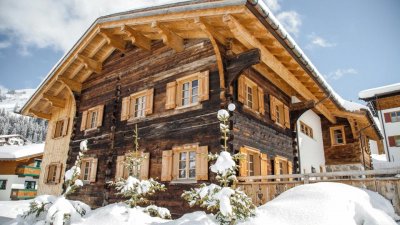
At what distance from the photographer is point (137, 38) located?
1098 centimetres

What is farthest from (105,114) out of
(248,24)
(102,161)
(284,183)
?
(284,183)

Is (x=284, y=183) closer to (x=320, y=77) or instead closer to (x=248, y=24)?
(x=248, y=24)

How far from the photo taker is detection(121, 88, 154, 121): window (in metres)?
11.1

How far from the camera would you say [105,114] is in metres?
12.9

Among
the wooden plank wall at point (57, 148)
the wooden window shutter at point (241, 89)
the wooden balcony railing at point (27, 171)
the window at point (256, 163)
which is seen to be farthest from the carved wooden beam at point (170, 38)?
the wooden balcony railing at point (27, 171)

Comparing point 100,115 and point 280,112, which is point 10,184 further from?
point 280,112

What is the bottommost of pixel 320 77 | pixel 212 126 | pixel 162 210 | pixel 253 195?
pixel 162 210

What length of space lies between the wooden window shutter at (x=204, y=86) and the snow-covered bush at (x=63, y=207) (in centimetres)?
388

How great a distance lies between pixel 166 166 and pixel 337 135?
1168 cm

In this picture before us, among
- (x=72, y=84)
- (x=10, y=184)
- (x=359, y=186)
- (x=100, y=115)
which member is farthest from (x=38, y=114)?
(x=359, y=186)

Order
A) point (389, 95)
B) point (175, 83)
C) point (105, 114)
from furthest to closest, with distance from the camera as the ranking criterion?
point (389, 95), point (105, 114), point (175, 83)

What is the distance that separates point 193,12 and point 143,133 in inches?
194

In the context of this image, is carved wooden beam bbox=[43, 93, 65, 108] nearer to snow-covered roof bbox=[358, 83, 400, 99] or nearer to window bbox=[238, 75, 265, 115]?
window bbox=[238, 75, 265, 115]

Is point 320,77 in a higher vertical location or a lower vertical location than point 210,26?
lower
